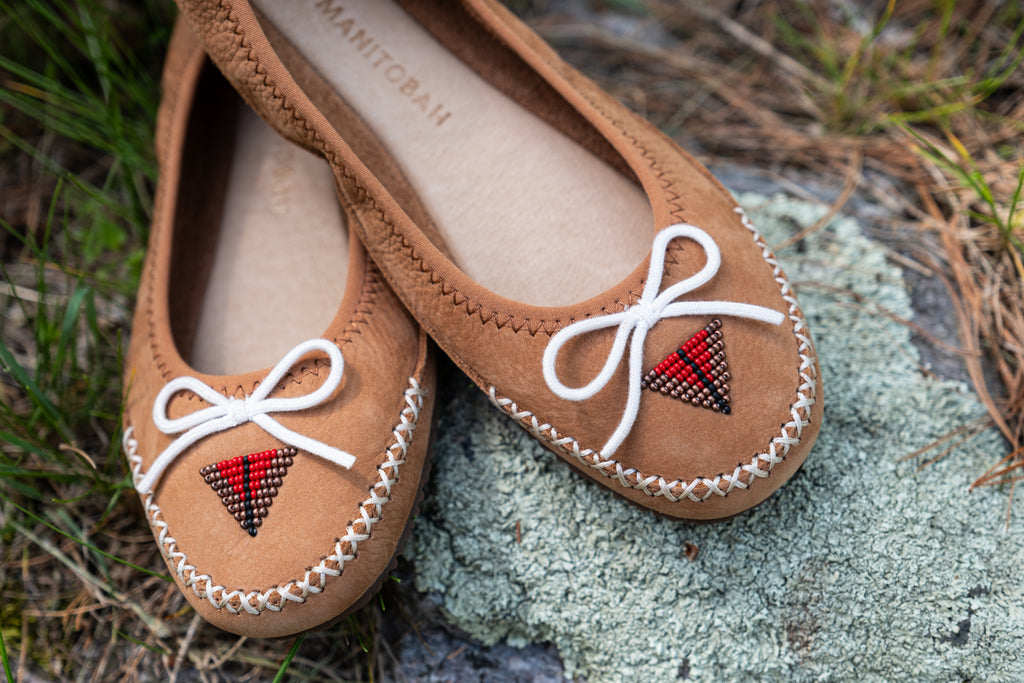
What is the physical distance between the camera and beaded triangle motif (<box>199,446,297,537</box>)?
3.41 ft

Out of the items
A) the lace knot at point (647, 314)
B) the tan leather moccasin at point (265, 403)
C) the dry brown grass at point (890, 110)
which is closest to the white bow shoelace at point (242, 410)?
the tan leather moccasin at point (265, 403)

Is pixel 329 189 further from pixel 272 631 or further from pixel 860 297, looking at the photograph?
pixel 860 297

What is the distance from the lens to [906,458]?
46.2 inches

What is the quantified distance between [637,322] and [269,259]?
0.79 m

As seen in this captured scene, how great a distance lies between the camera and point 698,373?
101 cm

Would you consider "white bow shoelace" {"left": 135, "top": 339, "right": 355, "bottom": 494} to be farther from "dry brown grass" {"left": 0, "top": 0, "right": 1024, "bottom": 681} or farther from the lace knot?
the lace knot

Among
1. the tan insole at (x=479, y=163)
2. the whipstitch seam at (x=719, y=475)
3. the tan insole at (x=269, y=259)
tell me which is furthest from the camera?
the tan insole at (x=269, y=259)

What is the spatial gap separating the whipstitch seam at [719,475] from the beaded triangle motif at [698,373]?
9cm

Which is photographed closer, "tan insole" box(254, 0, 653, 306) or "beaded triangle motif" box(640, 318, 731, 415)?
"beaded triangle motif" box(640, 318, 731, 415)

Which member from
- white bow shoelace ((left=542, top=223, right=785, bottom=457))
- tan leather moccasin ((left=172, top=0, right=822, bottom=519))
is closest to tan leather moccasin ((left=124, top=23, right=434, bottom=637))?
tan leather moccasin ((left=172, top=0, right=822, bottom=519))

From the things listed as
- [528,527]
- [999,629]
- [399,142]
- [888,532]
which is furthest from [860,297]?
[399,142]

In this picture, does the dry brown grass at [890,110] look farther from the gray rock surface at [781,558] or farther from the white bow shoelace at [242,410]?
the white bow shoelace at [242,410]

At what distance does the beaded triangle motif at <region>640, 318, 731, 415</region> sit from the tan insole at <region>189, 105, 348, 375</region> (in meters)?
0.63

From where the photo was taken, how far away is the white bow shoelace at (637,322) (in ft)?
3.29
